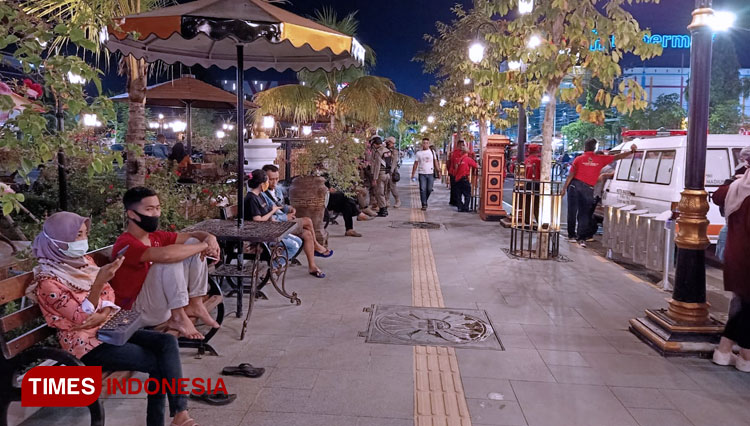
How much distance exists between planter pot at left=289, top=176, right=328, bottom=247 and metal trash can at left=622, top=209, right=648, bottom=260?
4.69 metres

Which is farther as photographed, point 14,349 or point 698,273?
point 698,273

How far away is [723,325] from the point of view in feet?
17.5

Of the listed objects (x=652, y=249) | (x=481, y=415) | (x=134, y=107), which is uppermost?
(x=134, y=107)

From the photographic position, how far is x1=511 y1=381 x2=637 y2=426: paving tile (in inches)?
151

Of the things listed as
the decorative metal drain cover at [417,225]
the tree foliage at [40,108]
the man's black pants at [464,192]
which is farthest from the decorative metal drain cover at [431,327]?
the man's black pants at [464,192]

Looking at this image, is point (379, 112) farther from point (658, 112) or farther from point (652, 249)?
point (658, 112)

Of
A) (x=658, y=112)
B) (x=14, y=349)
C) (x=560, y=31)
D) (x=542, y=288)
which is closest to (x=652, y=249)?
(x=542, y=288)

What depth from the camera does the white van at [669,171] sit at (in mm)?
8383

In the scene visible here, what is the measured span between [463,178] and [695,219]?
1108cm

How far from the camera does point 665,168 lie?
897 cm

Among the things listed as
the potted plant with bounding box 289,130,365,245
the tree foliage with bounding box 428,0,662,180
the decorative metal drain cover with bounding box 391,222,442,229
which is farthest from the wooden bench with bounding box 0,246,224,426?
the decorative metal drain cover with bounding box 391,222,442,229

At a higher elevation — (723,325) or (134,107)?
(134,107)

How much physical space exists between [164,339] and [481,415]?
80.9 inches

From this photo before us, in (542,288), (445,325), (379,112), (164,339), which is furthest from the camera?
(379,112)
